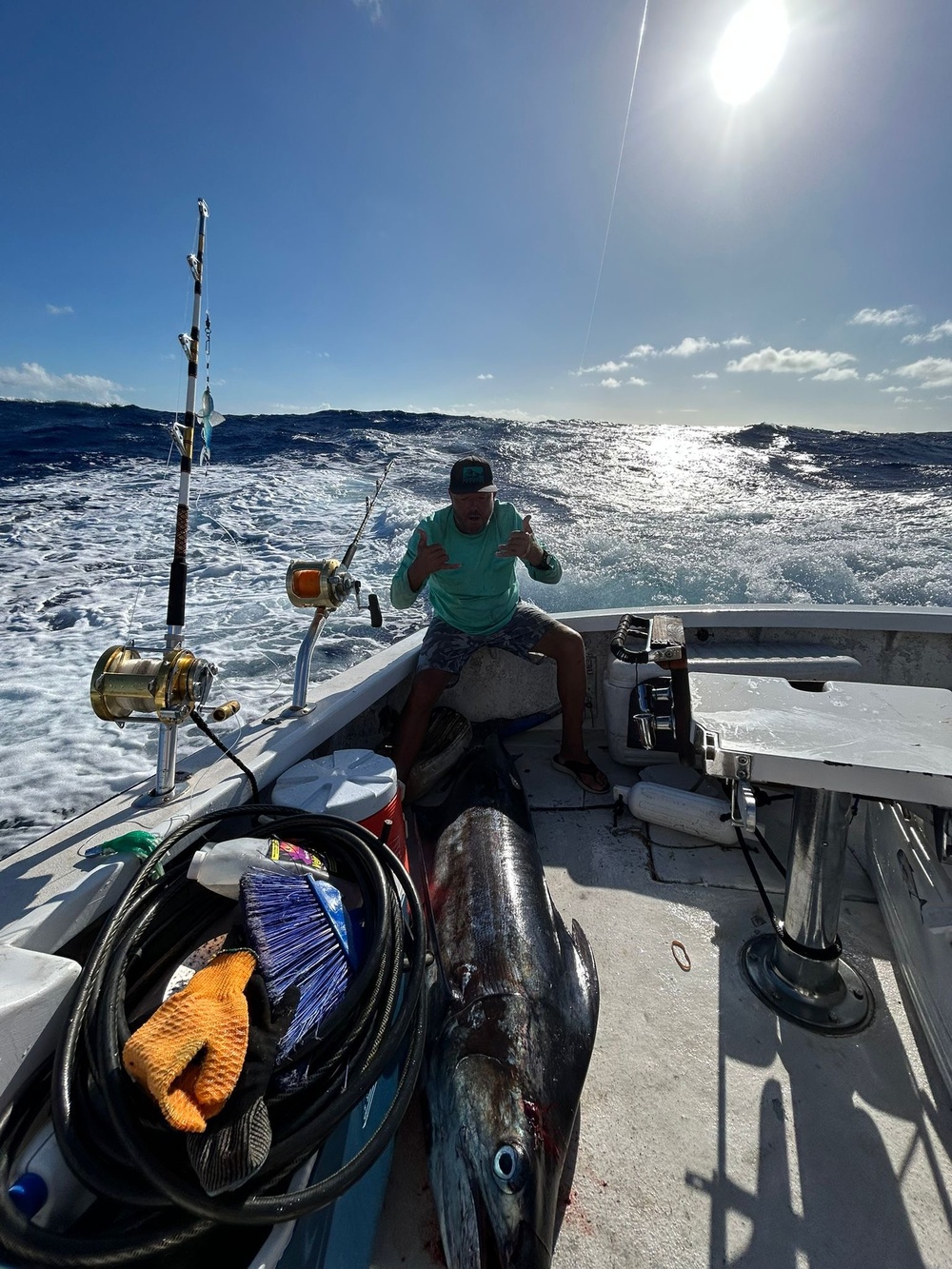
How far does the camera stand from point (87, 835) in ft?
5.05

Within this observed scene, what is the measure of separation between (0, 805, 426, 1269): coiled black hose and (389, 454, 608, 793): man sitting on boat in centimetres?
167

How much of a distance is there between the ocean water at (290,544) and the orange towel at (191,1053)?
4.28ft

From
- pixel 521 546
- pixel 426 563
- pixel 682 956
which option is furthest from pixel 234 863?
pixel 521 546

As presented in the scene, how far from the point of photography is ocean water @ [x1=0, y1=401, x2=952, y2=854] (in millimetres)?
3924

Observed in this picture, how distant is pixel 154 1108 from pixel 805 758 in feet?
4.42

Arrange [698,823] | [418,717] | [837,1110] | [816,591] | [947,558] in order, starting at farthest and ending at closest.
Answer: [947,558] → [816,591] → [418,717] → [698,823] → [837,1110]

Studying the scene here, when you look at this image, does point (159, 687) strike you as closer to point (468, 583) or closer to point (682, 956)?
point (682, 956)

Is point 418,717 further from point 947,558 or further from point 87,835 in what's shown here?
point 947,558

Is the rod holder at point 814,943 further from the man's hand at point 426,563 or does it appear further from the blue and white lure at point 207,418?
the blue and white lure at point 207,418

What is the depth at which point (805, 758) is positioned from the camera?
1.19 metres

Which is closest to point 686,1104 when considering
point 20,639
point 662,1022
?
point 662,1022

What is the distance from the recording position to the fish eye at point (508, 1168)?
120cm

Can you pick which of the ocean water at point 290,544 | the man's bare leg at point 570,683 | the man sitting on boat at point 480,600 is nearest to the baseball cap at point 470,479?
the man sitting on boat at point 480,600

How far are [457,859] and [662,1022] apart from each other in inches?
31.5
